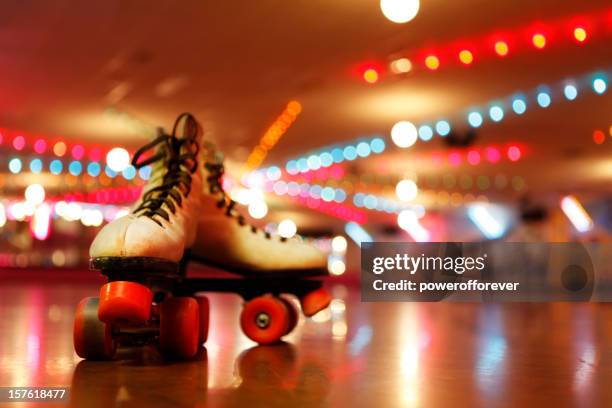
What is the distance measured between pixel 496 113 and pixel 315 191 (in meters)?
6.45

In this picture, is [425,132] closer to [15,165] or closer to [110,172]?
[110,172]

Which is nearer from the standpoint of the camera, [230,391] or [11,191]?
[230,391]

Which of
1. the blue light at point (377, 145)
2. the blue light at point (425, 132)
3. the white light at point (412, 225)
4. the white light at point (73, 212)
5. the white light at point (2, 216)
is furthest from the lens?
the white light at point (412, 225)

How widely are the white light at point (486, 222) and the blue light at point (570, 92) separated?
11021 millimetres

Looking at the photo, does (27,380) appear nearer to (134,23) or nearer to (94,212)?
(134,23)

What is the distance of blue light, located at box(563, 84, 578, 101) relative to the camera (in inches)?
279

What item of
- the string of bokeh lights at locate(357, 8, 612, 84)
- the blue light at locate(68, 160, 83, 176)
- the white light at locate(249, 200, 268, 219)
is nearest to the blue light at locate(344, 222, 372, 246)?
the white light at locate(249, 200, 268, 219)

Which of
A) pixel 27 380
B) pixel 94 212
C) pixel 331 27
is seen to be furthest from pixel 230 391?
pixel 94 212

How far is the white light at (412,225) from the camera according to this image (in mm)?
18928

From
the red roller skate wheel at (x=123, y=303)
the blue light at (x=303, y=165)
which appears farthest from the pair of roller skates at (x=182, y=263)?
the blue light at (x=303, y=165)

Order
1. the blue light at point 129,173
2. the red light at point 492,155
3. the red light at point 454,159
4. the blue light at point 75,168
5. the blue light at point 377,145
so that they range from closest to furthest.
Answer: the blue light at point 377,145
the red light at point 492,155
the red light at point 454,159
the blue light at point 129,173
the blue light at point 75,168

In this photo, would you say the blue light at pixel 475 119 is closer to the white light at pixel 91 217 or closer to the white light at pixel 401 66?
the white light at pixel 401 66

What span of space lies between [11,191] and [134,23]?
36.7 ft

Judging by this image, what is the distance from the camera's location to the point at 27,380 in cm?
111
